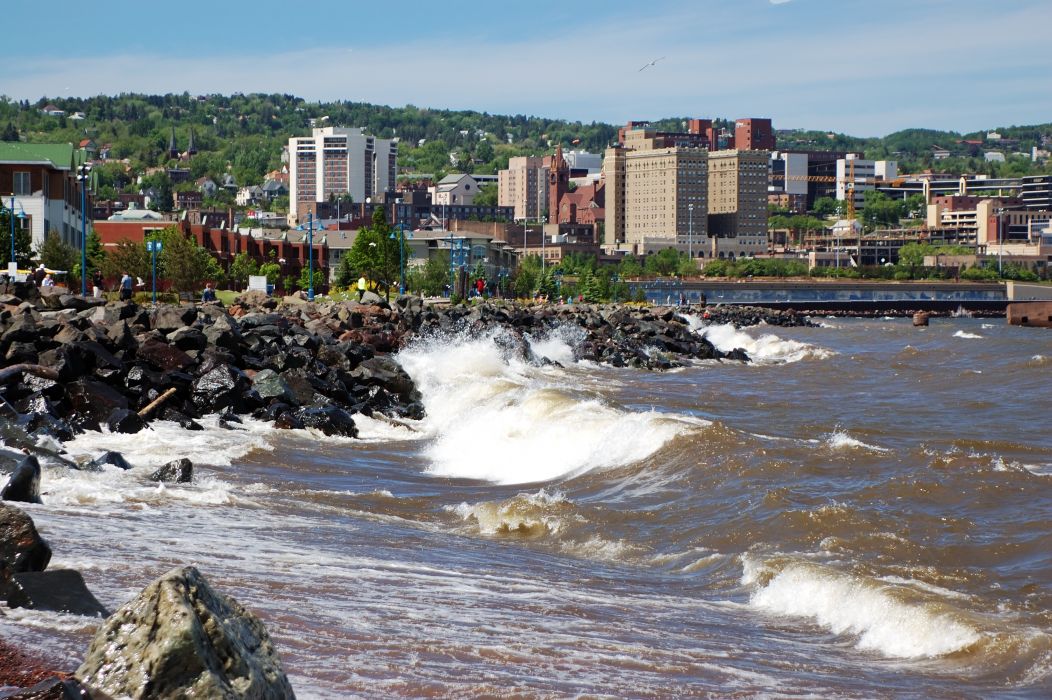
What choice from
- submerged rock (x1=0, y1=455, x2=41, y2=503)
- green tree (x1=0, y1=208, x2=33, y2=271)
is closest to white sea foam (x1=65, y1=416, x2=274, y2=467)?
submerged rock (x1=0, y1=455, x2=41, y2=503)

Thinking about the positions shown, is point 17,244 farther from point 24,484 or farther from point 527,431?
point 24,484

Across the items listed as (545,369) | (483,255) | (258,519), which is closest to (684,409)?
(545,369)

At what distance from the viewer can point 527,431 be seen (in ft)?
83.8

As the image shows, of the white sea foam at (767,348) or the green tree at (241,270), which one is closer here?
the white sea foam at (767,348)

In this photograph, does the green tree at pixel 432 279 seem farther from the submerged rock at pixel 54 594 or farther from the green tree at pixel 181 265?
the submerged rock at pixel 54 594

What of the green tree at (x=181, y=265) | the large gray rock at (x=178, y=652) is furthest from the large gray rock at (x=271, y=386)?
the green tree at (x=181, y=265)

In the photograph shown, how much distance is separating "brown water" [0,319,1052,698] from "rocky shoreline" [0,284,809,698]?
1.48 feet

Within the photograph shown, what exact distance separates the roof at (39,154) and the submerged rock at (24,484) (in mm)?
72471

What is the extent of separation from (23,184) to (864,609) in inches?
3005

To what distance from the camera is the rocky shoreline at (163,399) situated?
20.5 feet

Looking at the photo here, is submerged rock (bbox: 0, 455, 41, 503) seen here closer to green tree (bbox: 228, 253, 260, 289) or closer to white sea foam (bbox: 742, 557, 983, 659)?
white sea foam (bbox: 742, 557, 983, 659)

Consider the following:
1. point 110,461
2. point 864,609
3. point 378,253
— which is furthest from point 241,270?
point 864,609

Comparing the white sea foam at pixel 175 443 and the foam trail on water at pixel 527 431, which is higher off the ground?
the white sea foam at pixel 175 443

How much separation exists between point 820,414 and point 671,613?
2224cm
